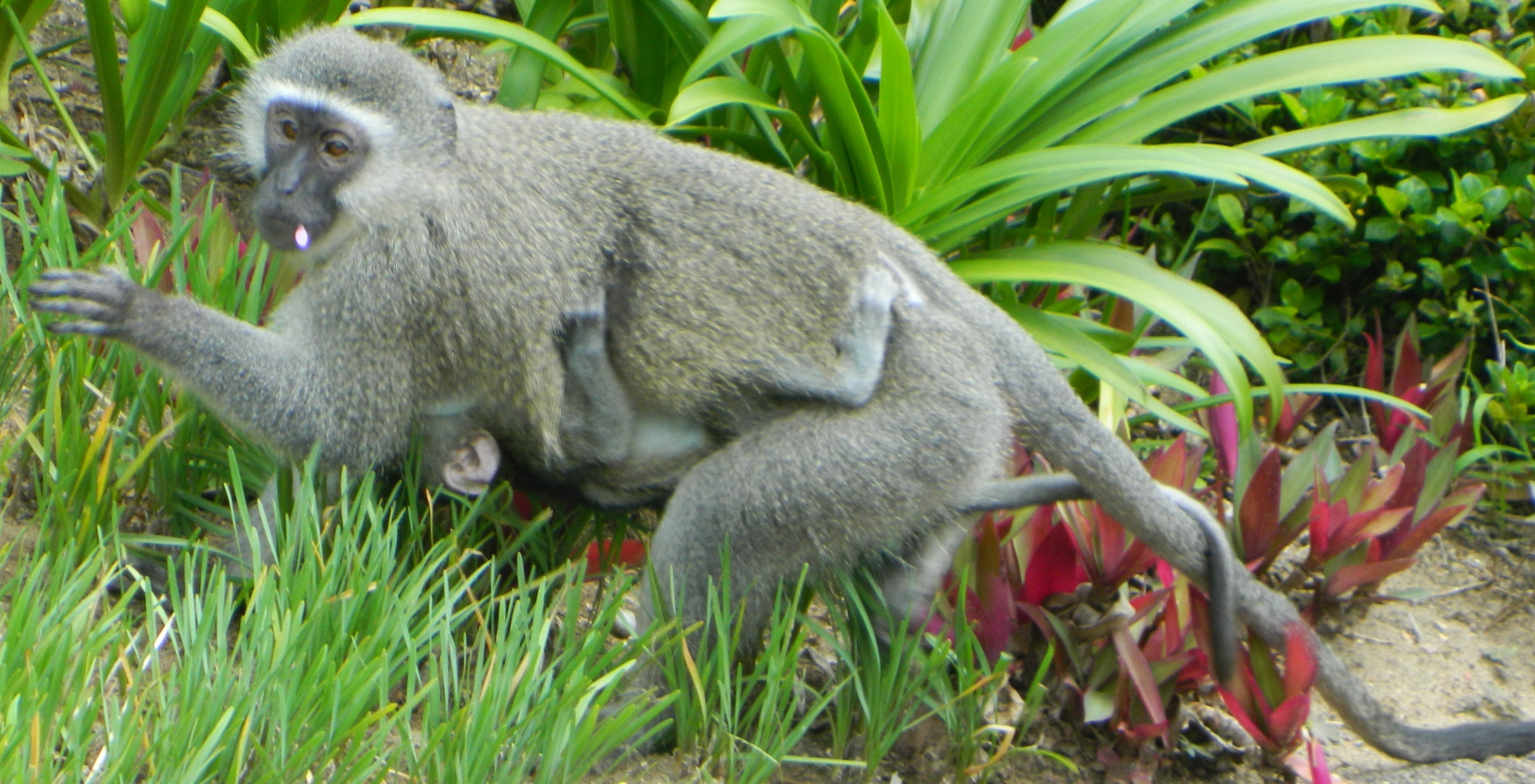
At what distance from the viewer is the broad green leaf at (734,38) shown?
3777 mm

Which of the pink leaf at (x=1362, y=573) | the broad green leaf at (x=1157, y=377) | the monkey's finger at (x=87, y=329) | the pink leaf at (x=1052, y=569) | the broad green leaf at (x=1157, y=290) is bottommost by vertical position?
the pink leaf at (x=1052, y=569)

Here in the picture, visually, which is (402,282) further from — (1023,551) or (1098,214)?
(1098,214)

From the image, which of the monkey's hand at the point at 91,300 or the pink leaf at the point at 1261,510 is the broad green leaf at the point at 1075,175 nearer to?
the pink leaf at the point at 1261,510

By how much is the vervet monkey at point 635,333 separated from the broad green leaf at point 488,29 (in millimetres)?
802

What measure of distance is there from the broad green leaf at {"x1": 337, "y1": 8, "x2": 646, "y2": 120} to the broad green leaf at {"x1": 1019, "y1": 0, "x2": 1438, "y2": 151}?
133 centimetres

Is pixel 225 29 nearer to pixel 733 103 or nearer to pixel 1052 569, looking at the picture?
pixel 733 103

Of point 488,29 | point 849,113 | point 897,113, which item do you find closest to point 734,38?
point 849,113

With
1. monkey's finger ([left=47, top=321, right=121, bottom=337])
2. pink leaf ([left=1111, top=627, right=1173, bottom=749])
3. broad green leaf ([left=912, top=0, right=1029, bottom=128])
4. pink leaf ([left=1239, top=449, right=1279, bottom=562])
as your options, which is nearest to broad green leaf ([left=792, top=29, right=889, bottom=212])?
broad green leaf ([left=912, top=0, right=1029, bottom=128])

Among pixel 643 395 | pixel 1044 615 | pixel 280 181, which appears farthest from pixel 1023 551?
pixel 280 181

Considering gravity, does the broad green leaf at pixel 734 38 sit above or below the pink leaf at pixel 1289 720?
above

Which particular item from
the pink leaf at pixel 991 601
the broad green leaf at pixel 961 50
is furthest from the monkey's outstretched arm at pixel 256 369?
the broad green leaf at pixel 961 50

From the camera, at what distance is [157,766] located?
1.98 meters

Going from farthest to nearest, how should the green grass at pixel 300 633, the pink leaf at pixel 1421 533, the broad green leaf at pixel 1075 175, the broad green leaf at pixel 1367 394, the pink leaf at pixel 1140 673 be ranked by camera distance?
the broad green leaf at pixel 1367 394 < the pink leaf at pixel 1421 533 < the broad green leaf at pixel 1075 175 < the pink leaf at pixel 1140 673 < the green grass at pixel 300 633

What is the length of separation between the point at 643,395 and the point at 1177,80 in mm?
3207
